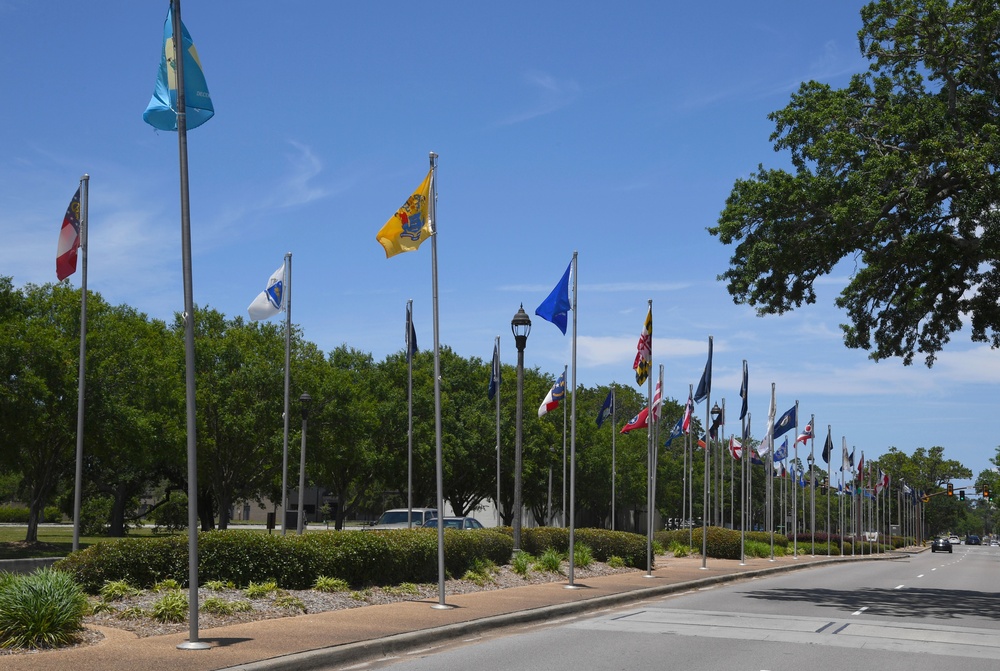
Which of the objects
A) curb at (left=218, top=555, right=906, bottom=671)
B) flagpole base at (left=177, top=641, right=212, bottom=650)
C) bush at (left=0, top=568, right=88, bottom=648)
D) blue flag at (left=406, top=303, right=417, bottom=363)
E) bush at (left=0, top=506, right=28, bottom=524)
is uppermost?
blue flag at (left=406, top=303, right=417, bottom=363)

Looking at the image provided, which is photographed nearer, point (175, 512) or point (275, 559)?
point (275, 559)

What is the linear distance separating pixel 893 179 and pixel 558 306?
760cm

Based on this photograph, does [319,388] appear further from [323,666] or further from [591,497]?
[323,666]

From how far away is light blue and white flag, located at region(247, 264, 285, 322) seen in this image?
94.3 ft

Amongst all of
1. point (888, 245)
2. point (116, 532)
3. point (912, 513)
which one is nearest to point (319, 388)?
point (116, 532)

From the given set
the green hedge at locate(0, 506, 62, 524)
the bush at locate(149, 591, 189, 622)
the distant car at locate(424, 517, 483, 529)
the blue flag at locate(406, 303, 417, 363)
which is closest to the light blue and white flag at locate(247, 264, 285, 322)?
the blue flag at locate(406, 303, 417, 363)

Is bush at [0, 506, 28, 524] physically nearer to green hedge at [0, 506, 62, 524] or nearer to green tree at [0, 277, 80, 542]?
green hedge at [0, 506, 62, 524]

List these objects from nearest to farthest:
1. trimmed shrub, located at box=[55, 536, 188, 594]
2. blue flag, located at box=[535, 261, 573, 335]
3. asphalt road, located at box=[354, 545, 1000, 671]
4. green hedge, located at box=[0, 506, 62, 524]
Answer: asphalt road, located at box=[354, 545, 1000, 671] < trimmed shrub, located at box=[55, 536, 188, 594] < blue flag, located at box=[535, 261, 573, 335] < green hedge, located at box=[0, 506, 62, 524]

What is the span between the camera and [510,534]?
26.3 metres

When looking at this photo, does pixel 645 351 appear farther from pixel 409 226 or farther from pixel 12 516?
pixel 12 516

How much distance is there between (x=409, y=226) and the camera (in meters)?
16.8

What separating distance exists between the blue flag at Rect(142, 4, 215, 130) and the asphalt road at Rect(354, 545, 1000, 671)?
6.98 m

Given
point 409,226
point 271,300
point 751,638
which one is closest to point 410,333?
point 271,300

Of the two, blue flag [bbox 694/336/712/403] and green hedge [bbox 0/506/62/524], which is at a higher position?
blue flag [bbox 694/336/712/403]
